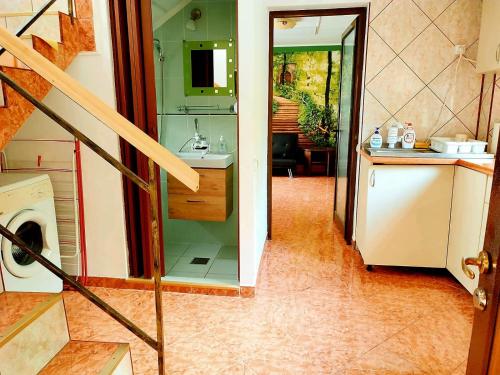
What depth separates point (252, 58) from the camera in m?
2.14

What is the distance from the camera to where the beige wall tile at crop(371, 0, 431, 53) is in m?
2.83

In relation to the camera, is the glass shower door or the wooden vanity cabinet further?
the glass shower door

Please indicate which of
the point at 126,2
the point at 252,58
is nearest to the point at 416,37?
the point at 252,58

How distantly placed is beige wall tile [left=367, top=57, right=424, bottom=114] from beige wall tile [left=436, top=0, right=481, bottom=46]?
394mm

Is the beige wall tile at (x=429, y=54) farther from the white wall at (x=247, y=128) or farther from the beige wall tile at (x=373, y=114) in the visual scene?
the white wall at (x=247, y=128)

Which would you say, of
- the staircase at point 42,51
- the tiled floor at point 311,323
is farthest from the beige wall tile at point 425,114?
the staircase at point 42,51

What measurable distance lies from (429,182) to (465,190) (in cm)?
23

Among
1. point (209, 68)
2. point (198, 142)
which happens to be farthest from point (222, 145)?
point (209, 68)

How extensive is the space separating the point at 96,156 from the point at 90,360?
1419mm

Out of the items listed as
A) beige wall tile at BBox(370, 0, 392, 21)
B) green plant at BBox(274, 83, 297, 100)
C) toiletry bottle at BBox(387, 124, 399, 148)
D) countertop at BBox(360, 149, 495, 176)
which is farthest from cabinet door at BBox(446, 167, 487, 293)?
green plant at BBox(274, 83, 297, 100)

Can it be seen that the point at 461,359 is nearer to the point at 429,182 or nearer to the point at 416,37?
the point at 429,182

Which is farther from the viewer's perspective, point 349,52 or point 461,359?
point 349,52

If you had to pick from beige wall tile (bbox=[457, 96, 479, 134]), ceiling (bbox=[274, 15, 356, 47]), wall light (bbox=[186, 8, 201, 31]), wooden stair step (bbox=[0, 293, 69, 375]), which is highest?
ceiling (bbox=[274, 15, 356, 47])

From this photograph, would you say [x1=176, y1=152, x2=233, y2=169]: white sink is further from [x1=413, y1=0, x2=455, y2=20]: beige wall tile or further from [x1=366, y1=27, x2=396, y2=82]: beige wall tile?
[x1=413, y1=0, x2=455, y2=20]: beige wall tile
